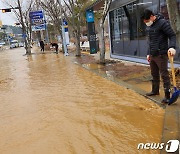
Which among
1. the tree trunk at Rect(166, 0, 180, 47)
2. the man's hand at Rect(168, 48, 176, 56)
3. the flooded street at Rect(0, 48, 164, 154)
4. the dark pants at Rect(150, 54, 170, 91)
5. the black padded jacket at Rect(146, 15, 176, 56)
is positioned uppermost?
the tree trunk at Rect(166, 0, 180, 47)

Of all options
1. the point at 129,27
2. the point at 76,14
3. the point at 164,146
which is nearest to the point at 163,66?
the point at 164,146

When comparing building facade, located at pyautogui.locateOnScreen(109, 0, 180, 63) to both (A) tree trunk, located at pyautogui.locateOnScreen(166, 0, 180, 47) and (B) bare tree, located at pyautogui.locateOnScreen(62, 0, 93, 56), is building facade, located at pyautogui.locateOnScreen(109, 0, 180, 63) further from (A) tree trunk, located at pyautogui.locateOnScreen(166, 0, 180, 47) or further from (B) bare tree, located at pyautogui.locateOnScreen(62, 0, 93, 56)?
(A) tree trunk, located at pyautogui.locateOnScreen(166, 0, 180, 47)

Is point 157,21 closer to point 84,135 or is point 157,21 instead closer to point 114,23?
point 84,135

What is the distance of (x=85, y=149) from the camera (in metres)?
3.57

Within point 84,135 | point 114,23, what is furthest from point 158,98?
point 114,23

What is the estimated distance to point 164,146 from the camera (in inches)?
133

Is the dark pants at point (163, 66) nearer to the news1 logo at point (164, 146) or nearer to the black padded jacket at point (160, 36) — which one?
the black padded jacket at point (160, 36)

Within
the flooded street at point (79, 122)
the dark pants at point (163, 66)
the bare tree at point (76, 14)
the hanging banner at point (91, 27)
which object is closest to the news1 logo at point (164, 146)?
the flooded street at point (79, 122)

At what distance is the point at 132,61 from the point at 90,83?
4944 mm

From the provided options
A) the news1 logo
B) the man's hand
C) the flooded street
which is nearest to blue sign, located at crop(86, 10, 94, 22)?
the flooded street

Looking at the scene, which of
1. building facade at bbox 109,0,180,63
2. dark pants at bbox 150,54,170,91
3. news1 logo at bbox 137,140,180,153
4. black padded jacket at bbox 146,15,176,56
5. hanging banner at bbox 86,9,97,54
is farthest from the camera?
hanging banner at bbox 86,9,97,54

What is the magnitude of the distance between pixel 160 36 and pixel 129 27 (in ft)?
27.7

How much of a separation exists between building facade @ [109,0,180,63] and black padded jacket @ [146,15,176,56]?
4314 mm

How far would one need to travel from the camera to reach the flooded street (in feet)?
12.1
